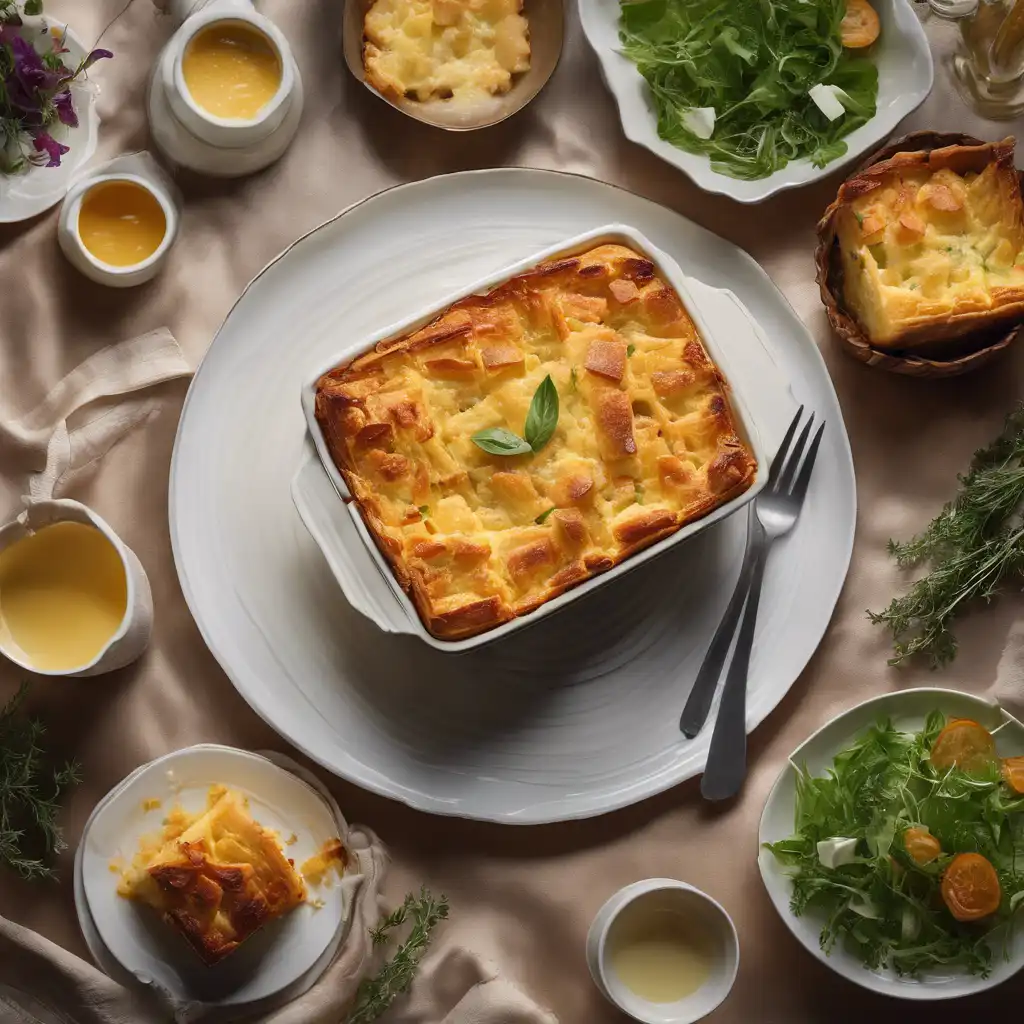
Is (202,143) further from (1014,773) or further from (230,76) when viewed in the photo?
(1014,773)

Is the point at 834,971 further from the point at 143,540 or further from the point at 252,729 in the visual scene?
the point at 143,540

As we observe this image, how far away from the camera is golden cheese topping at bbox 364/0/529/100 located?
11.4 feet

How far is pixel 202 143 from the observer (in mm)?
3400

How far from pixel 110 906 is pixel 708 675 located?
5.37 ft

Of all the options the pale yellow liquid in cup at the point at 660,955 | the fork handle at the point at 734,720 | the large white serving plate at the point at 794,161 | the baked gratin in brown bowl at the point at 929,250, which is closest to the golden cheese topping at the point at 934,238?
the baked gratin in brown bowl at the point at 929,250

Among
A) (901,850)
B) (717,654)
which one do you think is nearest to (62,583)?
(717,654)

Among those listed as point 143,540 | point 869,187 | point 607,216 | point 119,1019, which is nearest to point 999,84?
point 869,187

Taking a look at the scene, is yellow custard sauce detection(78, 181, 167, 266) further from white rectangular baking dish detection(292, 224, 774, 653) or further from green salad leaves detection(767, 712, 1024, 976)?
green salad leaves detection(767, 712, 1024, 976)

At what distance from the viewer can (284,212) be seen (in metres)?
3.56

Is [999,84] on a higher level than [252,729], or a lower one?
higher

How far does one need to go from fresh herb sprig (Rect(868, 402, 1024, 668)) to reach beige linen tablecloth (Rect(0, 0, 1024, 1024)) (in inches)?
2.1

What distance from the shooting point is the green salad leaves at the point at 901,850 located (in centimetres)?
321

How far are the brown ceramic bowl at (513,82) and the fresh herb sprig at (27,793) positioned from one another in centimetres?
186

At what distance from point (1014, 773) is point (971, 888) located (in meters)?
0.32
